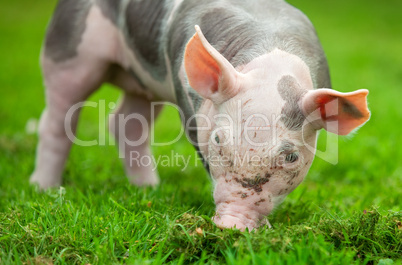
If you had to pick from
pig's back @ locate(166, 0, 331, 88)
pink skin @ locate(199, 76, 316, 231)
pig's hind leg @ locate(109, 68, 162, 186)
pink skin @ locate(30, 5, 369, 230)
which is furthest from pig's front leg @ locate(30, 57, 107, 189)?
pink skin @ locate(199, 76, 316, 231)

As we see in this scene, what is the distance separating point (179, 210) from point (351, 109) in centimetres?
109

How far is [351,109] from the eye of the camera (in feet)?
8.90

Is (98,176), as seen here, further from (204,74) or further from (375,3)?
(375,3)

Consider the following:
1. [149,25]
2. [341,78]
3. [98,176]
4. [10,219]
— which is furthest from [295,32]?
[341,78]

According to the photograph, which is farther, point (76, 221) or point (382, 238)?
point (76, 221)

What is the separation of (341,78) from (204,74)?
6.15 meters

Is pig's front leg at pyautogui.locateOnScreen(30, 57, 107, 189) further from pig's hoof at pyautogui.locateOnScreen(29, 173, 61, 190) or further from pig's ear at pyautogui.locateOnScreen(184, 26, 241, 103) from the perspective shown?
pig's ear at pyautogui.locateOnScreen(184, 26, 241, 103)

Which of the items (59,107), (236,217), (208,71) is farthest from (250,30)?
(59,107)

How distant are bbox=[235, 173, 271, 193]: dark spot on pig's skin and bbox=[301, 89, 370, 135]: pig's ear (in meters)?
0.38

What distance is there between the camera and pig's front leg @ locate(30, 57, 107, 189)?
4.04m

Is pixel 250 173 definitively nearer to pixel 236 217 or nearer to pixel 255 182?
pixel 255 182

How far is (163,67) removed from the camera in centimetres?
362

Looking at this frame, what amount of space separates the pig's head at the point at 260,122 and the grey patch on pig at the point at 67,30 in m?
1.47

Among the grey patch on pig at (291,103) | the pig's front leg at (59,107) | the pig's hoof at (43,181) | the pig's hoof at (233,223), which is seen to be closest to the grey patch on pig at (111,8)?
the pig's front leg at (59,107)
